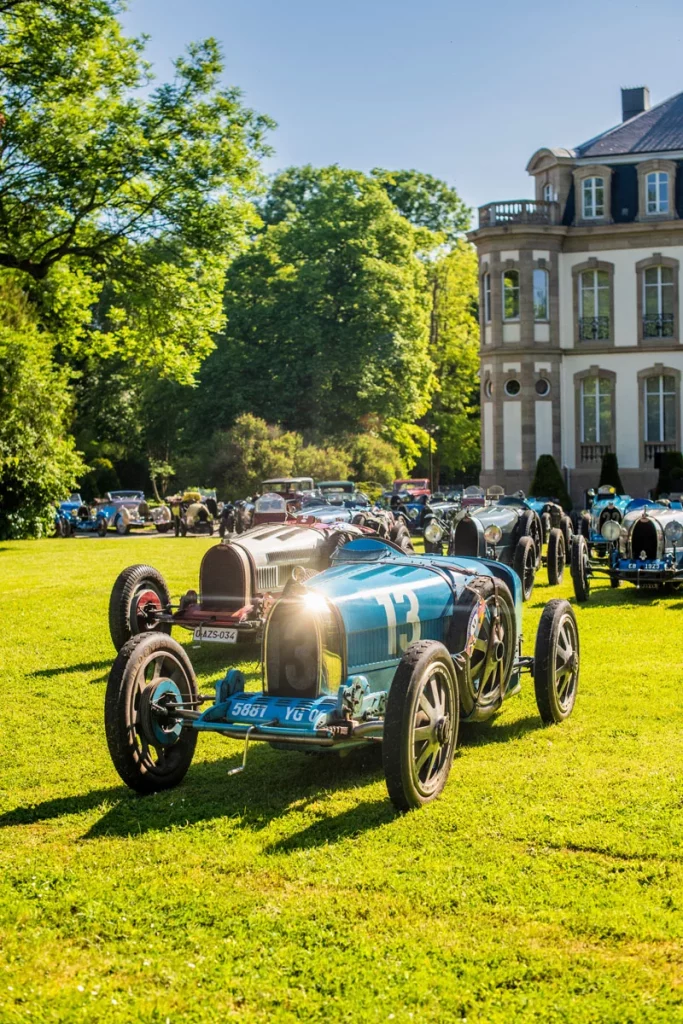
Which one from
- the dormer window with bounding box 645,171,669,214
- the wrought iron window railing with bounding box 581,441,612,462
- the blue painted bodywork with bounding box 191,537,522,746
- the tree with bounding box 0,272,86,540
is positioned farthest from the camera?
the wrought iron window railing with bounding box 581,441,612,462

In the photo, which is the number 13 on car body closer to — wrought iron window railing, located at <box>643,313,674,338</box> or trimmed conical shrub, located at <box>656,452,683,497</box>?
trimmed conical shrub, located at <box>656,452,683,497</box>

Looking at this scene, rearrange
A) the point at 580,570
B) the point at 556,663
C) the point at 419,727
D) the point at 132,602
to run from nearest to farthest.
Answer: the point at 419,727 < the point at 556,663 < the point at 132,602 < the point at 580,570

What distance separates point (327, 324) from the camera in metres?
57.8

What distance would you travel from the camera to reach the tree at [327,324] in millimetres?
57219

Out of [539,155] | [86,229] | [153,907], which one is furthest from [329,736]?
[539,155]

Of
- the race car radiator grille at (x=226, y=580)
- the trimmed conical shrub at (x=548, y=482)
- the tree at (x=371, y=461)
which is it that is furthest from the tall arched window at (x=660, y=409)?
the race car radiator grille at (x=226, y=580)

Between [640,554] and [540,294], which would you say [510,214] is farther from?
[640,554]

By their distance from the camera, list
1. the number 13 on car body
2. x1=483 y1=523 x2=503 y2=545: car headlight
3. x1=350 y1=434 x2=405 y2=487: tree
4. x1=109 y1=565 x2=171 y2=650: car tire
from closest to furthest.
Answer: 1. the number 13 on car body
2. x1=109 y1=565 x2=171 y2=650: car tire
3. x1=483 y1=523 x2=503 y2=545: car headlight
4. x1=350 y1=434 x2=405 y2=487: tree

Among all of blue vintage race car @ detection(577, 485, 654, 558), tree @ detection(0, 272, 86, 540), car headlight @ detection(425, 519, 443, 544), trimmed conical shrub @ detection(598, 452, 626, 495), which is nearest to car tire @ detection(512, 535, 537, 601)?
car headlight @ detection(425, 519, 443, 544)

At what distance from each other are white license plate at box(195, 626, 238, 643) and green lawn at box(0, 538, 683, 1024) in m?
2.69

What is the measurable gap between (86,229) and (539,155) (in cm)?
2215

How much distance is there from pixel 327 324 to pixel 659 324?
58.6 feet

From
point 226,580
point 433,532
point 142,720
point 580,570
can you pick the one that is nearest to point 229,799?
point 142,720

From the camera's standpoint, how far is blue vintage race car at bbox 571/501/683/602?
19.4 metres
